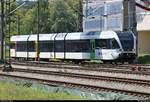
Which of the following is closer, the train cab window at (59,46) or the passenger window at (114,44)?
the passenger window at (114,44)

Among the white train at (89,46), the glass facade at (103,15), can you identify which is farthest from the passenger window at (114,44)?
the glass facade at (103,15)

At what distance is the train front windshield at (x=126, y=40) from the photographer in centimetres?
4009

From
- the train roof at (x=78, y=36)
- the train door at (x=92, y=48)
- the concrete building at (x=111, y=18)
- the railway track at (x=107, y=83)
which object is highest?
the concrete building at (x=111, y=18)

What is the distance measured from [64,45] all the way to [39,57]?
4868 millimetres

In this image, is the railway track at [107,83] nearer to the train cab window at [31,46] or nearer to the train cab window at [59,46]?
the train cab window at [59,46]

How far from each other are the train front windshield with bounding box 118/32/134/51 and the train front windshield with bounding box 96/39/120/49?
0.56 meters

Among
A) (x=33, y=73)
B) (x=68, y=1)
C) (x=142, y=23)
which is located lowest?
(x=33, y=73)

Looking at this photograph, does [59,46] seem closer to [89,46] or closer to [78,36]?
[78,36]

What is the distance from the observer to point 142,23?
64.6 metres

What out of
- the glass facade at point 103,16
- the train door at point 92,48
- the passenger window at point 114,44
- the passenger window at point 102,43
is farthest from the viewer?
the glass facade at point 103,16

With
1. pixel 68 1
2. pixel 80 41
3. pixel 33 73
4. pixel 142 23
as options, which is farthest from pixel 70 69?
pixel 68 1

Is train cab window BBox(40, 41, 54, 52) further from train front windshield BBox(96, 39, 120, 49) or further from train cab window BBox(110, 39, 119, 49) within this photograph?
train cab window BBox(110, 39, 119, 49)

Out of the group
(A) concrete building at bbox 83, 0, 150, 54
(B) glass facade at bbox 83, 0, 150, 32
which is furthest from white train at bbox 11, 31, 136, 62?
(B) glass facade at bbox 83, 0, 150, 32

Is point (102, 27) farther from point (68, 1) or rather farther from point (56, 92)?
point (56, 92)
